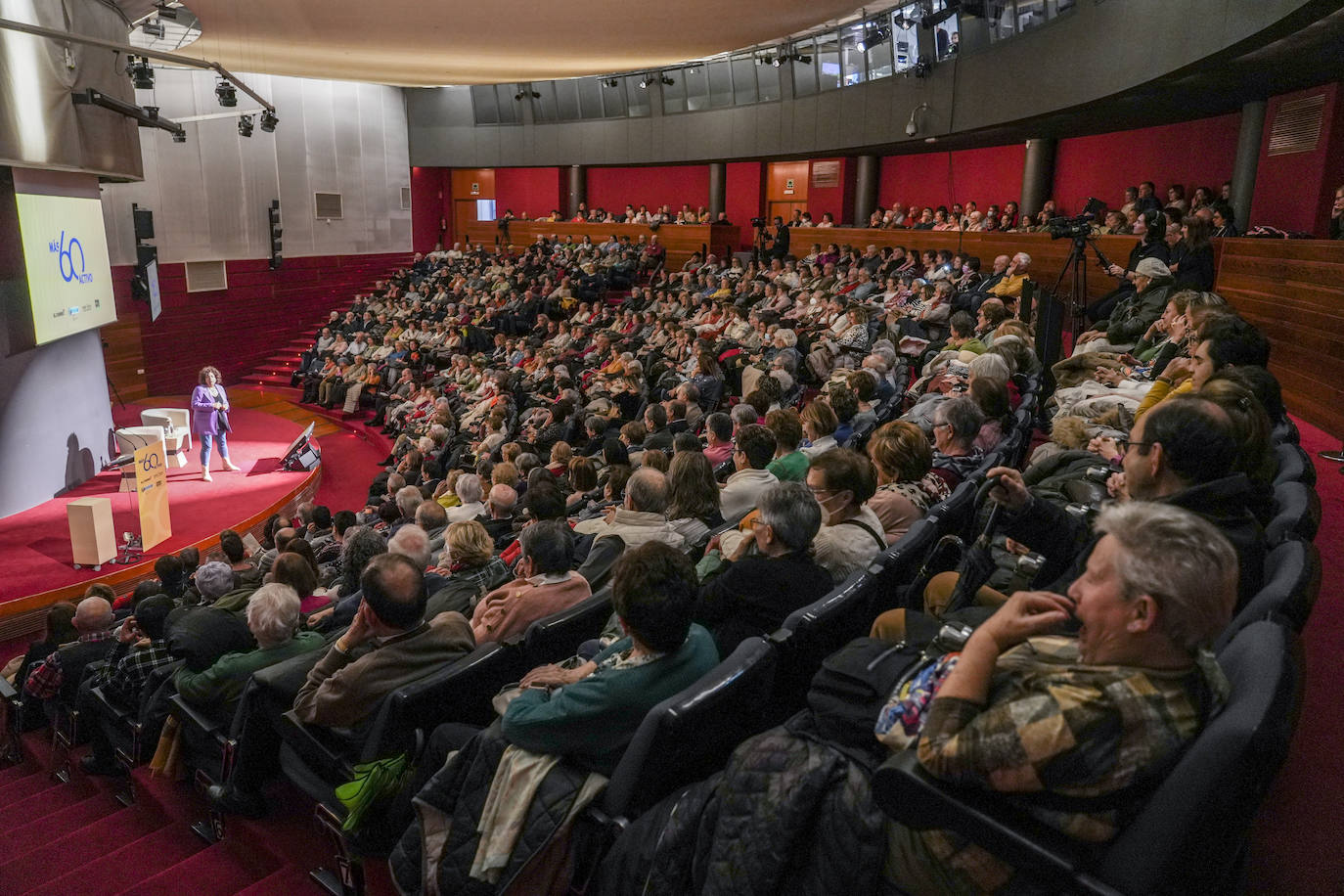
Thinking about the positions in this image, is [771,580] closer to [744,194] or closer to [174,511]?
[174,511]

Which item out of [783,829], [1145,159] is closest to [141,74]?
[783,829]

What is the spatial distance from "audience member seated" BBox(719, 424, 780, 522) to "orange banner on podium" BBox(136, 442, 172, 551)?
5.30 meters

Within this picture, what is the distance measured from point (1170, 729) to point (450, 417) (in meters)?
8.74

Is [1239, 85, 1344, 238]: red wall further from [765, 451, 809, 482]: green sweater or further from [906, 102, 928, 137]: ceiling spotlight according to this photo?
[765, 451, 809, 482]: green sweater

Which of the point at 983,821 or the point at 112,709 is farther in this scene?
the point at 112,709

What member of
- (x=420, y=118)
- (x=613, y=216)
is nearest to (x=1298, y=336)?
(x=613, y=216)

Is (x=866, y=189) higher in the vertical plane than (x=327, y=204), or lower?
higher

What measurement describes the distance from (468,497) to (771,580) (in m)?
3.45

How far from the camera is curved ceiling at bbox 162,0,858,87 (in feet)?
29.6

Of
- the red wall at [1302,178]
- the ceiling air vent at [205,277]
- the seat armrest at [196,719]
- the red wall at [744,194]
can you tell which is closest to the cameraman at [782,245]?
the red wall at [744,194]

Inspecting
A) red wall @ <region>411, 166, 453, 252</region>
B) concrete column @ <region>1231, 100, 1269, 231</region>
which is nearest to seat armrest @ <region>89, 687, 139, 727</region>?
concrete column @ <region>1231, 100, 1269, 231</region>

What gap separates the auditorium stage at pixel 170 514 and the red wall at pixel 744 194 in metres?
10.9

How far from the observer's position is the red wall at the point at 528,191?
20.5 meters

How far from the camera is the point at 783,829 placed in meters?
1.52
